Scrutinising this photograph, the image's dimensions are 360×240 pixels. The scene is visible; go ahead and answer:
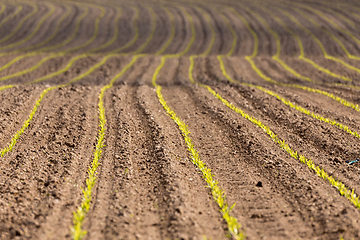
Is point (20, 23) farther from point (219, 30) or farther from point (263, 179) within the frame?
point (263, 179)

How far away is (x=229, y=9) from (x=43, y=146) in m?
34.4

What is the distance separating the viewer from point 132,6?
36.9m

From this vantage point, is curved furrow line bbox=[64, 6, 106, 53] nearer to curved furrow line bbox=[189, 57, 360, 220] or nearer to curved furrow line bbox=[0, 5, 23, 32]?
curved furrow line bbox=[0, 5, 23, 32]

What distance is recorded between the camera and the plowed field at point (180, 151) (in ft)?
13.8

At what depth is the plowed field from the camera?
419 cm

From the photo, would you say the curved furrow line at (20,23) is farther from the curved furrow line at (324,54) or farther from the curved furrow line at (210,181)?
the curved furrow line at (324,54)

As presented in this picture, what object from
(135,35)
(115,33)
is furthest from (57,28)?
(135,35)

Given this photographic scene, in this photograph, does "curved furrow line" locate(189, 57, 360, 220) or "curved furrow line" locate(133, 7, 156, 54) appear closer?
"curved furrow line" locate(189, 57, 360, 220)

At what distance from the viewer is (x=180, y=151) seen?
21.0ft

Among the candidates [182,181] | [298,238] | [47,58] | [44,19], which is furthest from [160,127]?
[44,19]

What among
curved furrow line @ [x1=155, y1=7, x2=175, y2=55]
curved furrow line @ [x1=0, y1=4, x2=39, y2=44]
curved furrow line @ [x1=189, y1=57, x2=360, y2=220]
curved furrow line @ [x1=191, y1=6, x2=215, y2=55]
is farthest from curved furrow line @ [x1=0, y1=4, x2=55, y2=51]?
curved furrow line @ [x1=189, y1=57, x2=360, y2=220]

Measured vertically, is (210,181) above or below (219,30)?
below

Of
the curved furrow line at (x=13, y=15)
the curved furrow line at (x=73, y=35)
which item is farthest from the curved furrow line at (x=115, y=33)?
the curved furrow line at (x=13, y=15)

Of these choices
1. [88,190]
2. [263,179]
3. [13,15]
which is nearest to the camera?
[88,190]
